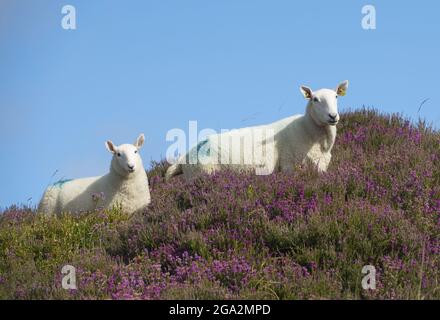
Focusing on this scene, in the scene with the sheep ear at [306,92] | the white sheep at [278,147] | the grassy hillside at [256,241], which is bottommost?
the grassy hillside at [256,241]

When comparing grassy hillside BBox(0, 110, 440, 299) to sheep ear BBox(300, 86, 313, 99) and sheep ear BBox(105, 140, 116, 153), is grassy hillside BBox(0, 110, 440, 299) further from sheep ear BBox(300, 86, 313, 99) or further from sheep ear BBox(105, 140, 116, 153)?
sheep ear BBox(300, 86, 313, 99)

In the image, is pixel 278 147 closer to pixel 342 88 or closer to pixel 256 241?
pixel 342 88

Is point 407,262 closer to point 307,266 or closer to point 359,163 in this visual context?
point 307,266

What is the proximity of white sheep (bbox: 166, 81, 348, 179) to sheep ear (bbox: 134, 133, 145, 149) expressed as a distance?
958 mm

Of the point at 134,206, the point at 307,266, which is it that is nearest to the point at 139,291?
the point at 307,266

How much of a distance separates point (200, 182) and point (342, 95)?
3.14 m

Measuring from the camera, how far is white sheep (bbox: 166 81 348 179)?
1123cm

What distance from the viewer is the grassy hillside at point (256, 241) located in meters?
6.91

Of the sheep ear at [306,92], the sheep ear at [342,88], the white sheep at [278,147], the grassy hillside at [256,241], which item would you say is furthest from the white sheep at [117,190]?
the sheep ear at [342,88]

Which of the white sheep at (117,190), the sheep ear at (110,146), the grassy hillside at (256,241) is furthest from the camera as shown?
the sheep ear at (110,146)

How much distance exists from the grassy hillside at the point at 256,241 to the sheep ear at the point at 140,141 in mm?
1223

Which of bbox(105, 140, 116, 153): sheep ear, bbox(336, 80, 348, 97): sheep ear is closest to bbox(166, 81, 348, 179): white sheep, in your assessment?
bbox(336, 80, 348, 97): sheep ear

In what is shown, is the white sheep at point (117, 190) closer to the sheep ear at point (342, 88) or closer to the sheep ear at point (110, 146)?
the sheep ear at point (110, 146)

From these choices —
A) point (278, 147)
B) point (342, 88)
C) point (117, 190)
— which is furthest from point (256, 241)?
point (342, 88)
